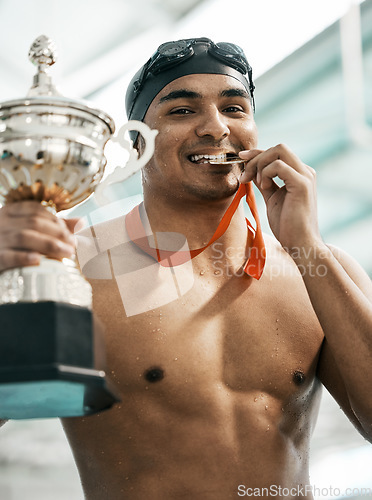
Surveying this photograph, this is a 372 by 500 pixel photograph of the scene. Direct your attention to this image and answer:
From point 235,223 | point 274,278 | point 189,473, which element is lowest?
point 189,473

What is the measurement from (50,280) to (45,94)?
0.33m

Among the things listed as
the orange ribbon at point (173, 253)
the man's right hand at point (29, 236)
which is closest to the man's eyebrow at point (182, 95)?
the orange ribbon at point (173, 253)

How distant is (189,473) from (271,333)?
1.39 feet

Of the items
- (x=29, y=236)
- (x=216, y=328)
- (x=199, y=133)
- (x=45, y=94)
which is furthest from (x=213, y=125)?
(x=29, y=236)

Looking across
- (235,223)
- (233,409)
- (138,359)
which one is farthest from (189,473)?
(235,223)

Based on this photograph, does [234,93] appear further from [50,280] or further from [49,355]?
[49,355]

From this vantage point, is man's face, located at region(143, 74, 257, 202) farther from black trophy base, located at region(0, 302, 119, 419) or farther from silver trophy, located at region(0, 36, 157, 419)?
black trophy base, located at region(0, 302, 119, 419)

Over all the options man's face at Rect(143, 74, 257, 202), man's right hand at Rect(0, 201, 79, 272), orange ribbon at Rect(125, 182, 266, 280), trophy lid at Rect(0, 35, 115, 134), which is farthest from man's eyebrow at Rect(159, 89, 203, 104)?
man's right hand at Rect(0, 201, 79, 272)

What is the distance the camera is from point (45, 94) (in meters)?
1.16

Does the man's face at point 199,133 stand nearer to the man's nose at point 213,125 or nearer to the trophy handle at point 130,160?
the man's nose at point 213,125

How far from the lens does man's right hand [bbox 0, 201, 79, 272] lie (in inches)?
42.3

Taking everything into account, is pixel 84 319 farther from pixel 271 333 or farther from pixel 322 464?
pixel 322 464

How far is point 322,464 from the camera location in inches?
220

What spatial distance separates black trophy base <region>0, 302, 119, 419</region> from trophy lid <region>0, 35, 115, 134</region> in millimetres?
334
